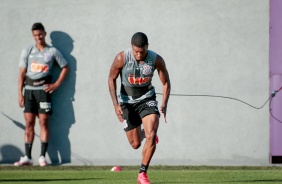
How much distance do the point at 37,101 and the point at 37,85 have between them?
310 millimetres

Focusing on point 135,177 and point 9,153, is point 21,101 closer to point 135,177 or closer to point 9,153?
point 9,153

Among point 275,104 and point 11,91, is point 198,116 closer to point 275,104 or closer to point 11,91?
point 275,104

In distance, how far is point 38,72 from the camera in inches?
603

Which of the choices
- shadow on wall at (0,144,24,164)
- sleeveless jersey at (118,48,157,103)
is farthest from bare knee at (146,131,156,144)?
shadow on wall at (0,144,24,164)

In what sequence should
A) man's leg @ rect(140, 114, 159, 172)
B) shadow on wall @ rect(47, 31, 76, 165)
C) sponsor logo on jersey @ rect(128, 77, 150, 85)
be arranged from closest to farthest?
1. man's leg @ rect(140, 114, 159, 172)
2. sponsor logo on jersey @ rect(128, 77, 150, 85)
3. shadow on wall @ rect(47, 31, 76, 165)

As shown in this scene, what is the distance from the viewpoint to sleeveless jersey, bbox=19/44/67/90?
15.3 metres

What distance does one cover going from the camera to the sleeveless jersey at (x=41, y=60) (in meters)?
15.3

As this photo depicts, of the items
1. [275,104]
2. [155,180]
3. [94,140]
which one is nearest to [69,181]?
[155,180]

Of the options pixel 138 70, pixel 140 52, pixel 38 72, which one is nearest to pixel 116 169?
pixel 38 72

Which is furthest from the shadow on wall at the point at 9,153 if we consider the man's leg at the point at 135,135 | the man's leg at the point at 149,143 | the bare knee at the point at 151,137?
the bare knee at the point at 151,137

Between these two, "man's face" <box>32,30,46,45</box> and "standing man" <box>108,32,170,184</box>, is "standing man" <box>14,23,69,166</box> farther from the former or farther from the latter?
"standing man" <box>108,32,170,184</box>

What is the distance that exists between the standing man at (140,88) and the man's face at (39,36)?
3.77 m

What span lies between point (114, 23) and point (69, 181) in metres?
4.79

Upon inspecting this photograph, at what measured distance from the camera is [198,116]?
1512 centimetres
